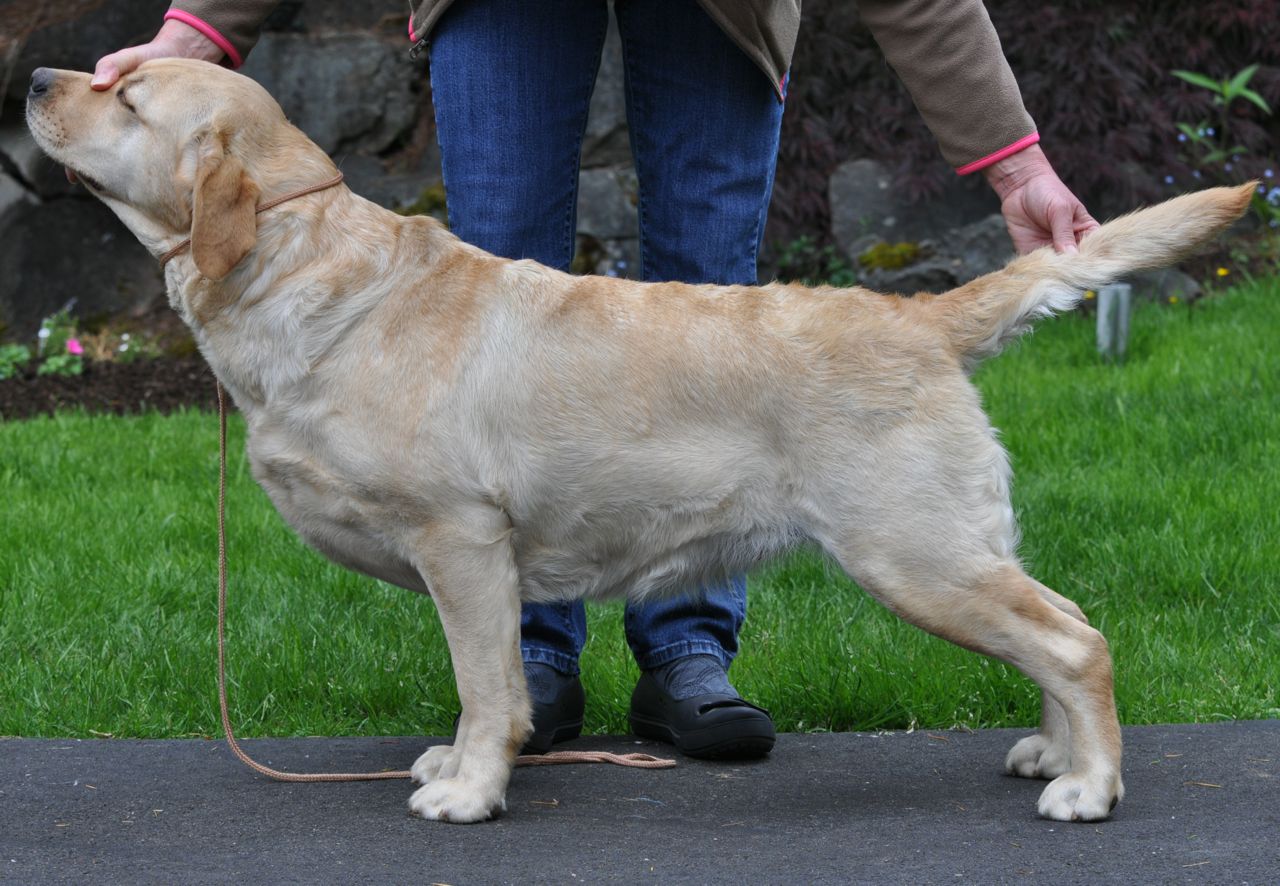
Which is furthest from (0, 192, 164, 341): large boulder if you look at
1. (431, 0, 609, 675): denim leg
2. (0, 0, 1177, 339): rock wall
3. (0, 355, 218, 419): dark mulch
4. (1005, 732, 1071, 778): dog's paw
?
(1005, 732, 1071, 778): dog's paw

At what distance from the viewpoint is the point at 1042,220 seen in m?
3.24

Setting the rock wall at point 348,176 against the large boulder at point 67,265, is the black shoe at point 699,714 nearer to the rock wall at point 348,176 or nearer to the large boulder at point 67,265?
the rock wall at point 348,176

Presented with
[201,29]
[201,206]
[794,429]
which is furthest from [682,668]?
[201,29]

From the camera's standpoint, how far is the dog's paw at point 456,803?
9.43 feet

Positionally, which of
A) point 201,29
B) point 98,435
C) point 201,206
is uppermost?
point 201,29

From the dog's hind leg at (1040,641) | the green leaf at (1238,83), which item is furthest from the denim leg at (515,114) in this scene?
the green leaf at (1238,83)

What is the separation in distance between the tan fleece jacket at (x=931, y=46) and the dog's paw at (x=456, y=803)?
5.46 ft

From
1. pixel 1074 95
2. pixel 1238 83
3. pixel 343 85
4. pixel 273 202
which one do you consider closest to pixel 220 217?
pixel 273 202

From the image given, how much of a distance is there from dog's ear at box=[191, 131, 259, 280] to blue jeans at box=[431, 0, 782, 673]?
0.65m

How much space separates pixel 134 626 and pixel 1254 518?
3.52m

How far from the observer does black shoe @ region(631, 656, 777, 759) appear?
332cm

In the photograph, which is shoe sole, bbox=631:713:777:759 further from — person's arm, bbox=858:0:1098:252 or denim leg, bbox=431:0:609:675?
person's arm, bbox=858:0:1098:252

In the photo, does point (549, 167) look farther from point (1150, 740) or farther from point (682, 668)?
point (1150, 740)

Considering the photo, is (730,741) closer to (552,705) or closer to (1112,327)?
(552,705)
